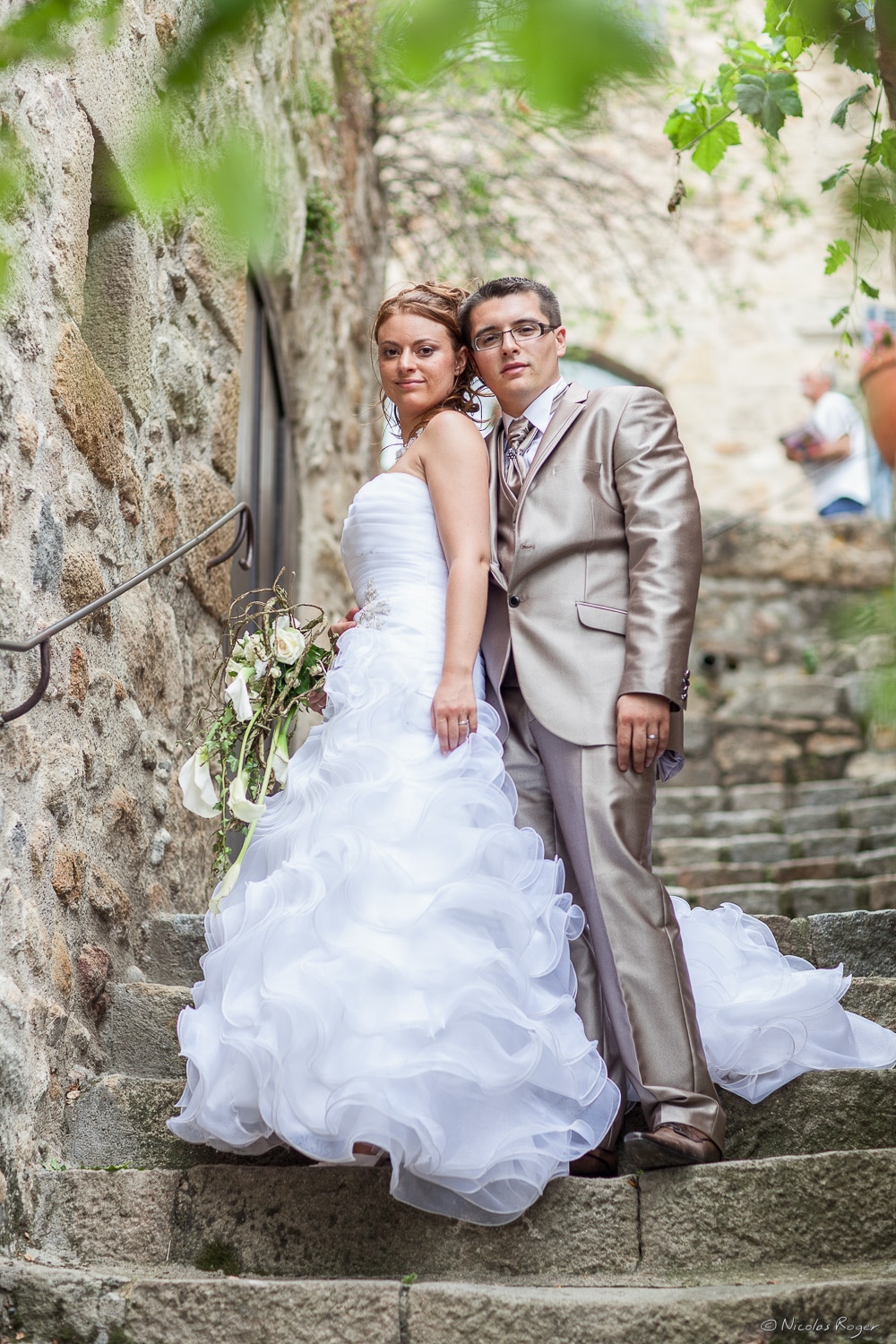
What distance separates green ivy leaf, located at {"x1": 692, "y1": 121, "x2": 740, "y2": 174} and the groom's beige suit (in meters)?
0.89

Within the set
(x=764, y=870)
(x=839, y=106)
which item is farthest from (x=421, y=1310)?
(x=764, y=870)

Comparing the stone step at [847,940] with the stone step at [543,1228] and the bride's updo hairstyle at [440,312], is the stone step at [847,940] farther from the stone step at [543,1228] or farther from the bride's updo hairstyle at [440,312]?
the bride's updo hairstyle at [440,312]

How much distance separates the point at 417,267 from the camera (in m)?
7.13

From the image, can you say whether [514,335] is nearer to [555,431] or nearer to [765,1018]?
[555,431]

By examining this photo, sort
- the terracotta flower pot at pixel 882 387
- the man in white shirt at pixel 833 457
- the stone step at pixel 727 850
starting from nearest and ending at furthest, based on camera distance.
→ the terracotta flower pot at pixel 882 387, the stone step at pixel 727 850, the man in white shirt at pixel 833 457

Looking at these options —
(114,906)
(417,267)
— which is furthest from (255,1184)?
(417,267)

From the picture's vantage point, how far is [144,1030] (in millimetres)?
2621

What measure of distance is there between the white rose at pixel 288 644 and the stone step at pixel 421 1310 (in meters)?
1.11

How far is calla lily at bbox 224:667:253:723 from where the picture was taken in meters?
2.47

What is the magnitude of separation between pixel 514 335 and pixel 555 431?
8.7 inches

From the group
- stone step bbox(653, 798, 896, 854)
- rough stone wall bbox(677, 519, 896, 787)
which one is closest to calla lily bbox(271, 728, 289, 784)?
stone step bbox(653, 798, 896, 854)

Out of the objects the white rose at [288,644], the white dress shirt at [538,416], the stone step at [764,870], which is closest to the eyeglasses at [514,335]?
the white dress shirt at [538,416]

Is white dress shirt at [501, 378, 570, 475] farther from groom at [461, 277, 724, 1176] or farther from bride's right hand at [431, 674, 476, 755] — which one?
bride's right hand at [431, 674, 476, 755]

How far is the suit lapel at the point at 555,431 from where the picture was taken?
250 centimetres
